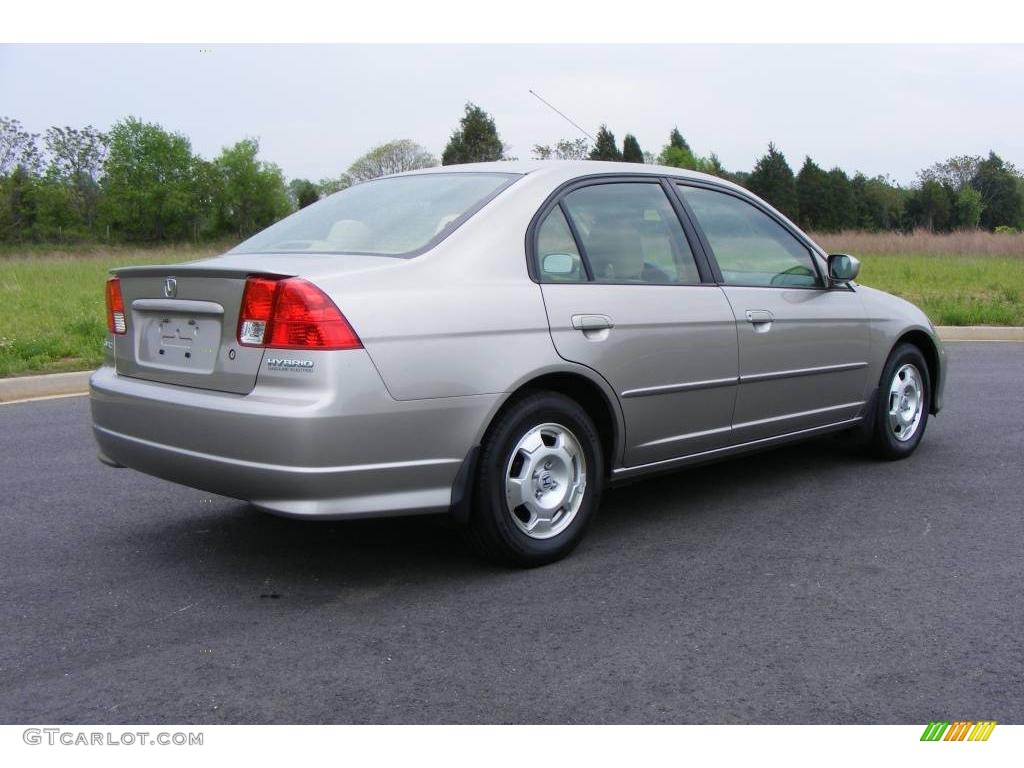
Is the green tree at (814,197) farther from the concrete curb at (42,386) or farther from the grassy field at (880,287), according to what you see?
the concrete curb at (42,386)

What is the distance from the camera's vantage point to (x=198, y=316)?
12.3 ft

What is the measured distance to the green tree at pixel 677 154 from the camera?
2445 inches

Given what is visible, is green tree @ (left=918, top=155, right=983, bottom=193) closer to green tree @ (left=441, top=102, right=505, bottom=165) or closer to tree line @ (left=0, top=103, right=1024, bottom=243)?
tree line @ (left=0, top=103, right=1024, bottom=243)

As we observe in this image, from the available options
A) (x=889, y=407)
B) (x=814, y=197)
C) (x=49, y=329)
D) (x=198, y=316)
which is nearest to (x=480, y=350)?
(x=198, y=316)

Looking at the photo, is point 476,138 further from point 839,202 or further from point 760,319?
point 760,319

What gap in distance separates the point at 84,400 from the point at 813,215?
5710cm

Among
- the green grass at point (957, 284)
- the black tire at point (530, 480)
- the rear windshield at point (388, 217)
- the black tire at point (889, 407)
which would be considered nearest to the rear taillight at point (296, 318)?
the rear windshield at point (388, 217)

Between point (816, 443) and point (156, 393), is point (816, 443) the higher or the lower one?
the lower one

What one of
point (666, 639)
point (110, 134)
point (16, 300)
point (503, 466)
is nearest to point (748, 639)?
point (666, 639)

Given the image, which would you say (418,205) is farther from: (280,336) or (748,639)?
(748,639)

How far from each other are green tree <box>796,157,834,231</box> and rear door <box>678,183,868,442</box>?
188 feet
